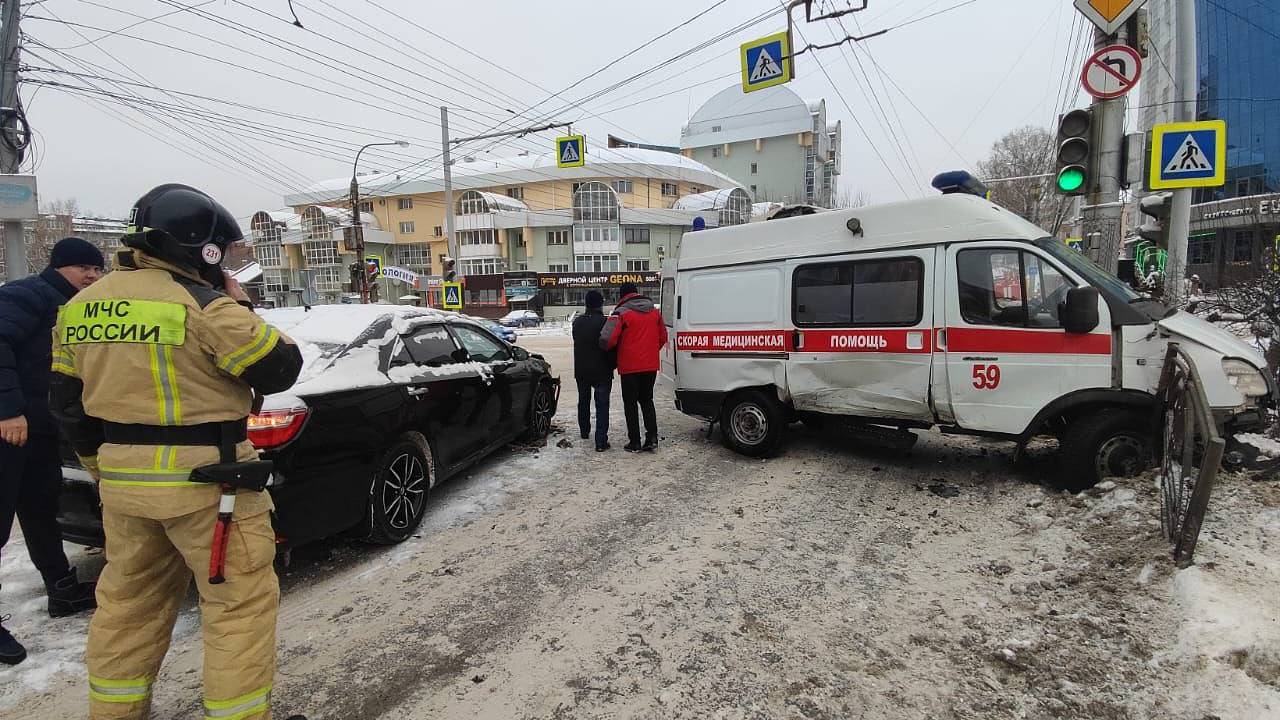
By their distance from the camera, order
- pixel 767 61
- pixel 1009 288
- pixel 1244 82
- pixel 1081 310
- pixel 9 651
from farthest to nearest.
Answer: pixel 1244 82, pixel 767 61, pixel 1009 288, pixel 1081 310, pixel 9 651

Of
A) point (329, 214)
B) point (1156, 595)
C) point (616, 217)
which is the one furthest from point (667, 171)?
point (1156, 595)

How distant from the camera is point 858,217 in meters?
5.59

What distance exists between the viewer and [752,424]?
6.34 m

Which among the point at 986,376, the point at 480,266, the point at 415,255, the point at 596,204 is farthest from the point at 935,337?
the point at 415,255

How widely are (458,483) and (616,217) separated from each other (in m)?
48.6

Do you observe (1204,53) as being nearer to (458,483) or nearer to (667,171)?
(667,171)

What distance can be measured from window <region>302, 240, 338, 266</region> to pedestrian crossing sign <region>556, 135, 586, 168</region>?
5329 cm

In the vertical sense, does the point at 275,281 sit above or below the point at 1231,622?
above

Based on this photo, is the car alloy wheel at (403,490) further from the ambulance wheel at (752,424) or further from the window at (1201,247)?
the window at (1201,247)

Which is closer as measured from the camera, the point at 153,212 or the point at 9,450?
the point at 153,212

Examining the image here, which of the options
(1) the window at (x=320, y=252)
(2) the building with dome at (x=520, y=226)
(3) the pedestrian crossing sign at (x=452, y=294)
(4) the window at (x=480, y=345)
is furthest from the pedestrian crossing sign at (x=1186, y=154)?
(1) the window at (x=320, y=252)

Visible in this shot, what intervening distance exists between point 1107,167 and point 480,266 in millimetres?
55083

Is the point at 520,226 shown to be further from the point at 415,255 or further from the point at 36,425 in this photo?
the point at 36,425

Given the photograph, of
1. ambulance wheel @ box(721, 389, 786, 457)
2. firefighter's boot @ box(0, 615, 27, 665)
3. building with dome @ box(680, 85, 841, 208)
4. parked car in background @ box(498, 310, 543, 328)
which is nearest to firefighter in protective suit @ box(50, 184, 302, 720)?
firefighter's boot @ box(0, 615, 27, 665)
